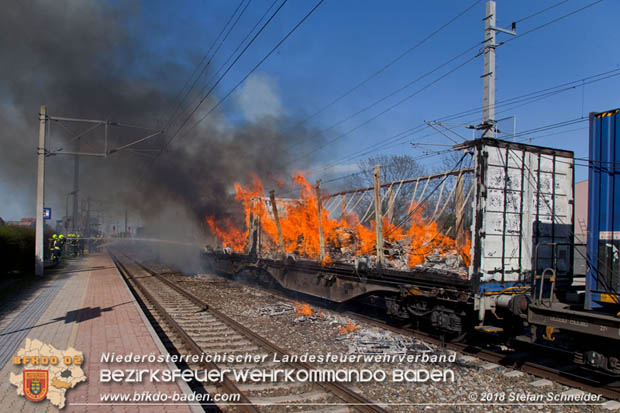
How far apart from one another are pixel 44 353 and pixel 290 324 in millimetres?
4993

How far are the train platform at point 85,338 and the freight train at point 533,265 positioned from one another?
4.67m

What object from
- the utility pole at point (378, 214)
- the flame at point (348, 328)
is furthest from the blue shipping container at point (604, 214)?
the flame at point (348, 328)

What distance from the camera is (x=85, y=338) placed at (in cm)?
737

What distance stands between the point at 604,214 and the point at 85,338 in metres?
8.66

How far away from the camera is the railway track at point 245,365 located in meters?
4.98

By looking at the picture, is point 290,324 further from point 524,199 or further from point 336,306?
point 524,199

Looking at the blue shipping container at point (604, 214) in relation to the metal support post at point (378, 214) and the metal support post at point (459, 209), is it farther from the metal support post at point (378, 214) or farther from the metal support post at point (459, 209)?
the metal support post at point (378, 214)

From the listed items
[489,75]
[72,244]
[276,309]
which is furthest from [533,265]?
[72,244]

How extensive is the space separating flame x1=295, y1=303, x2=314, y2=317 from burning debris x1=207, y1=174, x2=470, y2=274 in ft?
4.65

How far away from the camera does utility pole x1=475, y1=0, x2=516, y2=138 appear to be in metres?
13.2


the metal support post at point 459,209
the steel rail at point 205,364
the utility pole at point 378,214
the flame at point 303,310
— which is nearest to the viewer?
the steel rail at point 205,364

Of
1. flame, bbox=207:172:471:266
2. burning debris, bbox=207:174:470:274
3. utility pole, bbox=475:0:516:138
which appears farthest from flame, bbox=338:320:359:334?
utility pole, bbox=475:0:516:138

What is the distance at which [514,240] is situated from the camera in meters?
7.19

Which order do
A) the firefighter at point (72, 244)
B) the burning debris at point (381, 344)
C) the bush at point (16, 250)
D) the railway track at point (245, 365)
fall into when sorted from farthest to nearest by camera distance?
the firefighter at point (72, 244), the bush at point (16, 250), the burning debris at point (381, 344), the railway track at point (245, 365)
